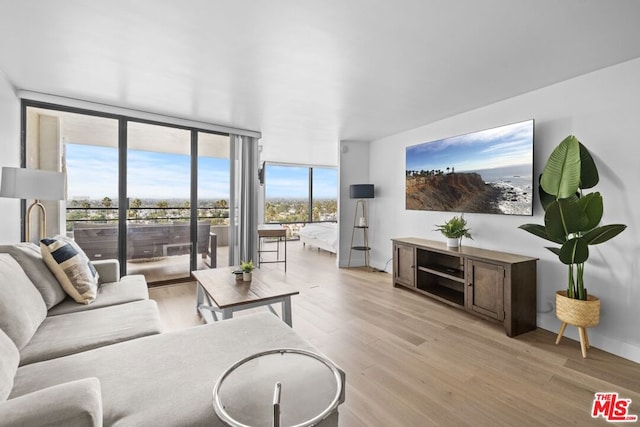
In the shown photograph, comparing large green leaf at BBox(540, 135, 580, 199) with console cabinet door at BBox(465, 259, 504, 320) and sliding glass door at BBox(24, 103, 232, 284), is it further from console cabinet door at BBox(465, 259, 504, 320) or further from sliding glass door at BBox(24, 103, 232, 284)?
sliding glass door at BBox(24, 103, 232, 284)

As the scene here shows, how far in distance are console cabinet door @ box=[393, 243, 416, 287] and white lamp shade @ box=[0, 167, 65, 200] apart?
3806 millimetres

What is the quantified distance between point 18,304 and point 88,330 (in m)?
0.35

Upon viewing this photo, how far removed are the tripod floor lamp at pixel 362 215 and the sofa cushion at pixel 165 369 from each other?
3579mm

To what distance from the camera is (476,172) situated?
344 cm

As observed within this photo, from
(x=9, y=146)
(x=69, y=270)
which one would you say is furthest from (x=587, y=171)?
(x=9, y=146)

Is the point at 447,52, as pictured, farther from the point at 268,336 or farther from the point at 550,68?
the point at 268,336

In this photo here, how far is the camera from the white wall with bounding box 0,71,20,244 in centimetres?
274

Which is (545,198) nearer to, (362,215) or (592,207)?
(592,207)

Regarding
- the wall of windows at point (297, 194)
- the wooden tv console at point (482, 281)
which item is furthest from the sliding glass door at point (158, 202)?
the wall of windows at point (297, 194)

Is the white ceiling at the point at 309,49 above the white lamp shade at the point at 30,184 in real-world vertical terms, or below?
above

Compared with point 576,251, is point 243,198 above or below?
above

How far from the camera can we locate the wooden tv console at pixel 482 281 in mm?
2703

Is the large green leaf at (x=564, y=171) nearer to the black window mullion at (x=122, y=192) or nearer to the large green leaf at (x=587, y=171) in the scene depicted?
the large green leaf at (x=587, y=171)

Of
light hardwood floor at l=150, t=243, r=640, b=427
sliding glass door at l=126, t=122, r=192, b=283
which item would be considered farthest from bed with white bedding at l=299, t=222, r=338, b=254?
sliding glass door at l=126, t=122, r=192, b=283
